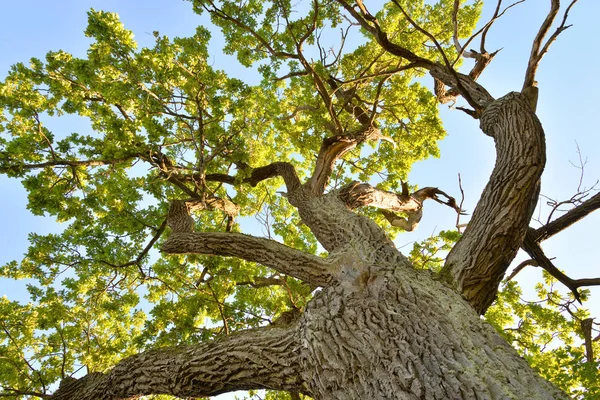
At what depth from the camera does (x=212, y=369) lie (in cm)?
A: 315

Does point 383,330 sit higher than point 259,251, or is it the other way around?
point 259,251

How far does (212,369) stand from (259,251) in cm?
157

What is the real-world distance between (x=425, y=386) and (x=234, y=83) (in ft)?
18.1

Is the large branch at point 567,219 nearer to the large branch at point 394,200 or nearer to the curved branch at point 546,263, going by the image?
the curved branch at point 546,263

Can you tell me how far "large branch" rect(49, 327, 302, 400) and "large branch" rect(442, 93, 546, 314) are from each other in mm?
1778

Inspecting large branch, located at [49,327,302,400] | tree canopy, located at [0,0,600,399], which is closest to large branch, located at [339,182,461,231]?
tree canopy, located at [0,0,600,399]

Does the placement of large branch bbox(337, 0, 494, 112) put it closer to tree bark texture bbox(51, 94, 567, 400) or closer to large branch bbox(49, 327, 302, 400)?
tree bark texture bbox(51, 94, 567, 400)

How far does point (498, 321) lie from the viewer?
8047 mm

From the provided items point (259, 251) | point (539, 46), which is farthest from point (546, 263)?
point (259, 251)

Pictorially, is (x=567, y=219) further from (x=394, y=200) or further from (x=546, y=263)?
(x=394, y=200)

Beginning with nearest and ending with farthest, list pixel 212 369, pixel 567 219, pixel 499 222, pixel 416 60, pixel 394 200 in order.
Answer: pixel 212 369
pixel 499 222
pixel 567 219
pixel 416 60
pixel 394 200

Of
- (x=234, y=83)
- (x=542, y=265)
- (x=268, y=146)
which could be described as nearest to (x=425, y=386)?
(x=542, y=265)

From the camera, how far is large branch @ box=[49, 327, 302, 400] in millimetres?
2918

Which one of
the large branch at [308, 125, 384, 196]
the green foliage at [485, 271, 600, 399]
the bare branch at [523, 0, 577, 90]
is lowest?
the green foliage at [485, 271, 600, 399]
